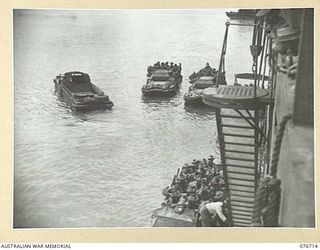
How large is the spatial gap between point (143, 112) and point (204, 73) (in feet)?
0.57

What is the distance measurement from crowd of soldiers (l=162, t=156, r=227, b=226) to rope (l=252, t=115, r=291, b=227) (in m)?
0.15

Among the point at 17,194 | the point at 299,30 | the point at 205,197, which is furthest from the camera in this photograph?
the point at 205,197

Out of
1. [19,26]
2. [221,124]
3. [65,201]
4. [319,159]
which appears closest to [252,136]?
[221,124]

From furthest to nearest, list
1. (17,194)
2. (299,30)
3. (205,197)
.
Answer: (205,197)
(17,194)
(299,30)

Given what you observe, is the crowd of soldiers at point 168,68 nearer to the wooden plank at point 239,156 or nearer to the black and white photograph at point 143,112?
the black and white photograph at point 143,112

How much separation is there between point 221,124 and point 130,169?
0.24 metres

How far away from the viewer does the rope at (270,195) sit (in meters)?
0.89

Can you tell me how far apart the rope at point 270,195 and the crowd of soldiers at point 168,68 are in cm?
34

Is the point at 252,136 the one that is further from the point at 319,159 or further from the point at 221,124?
the point at 319,159

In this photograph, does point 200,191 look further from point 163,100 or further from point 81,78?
point 81,78

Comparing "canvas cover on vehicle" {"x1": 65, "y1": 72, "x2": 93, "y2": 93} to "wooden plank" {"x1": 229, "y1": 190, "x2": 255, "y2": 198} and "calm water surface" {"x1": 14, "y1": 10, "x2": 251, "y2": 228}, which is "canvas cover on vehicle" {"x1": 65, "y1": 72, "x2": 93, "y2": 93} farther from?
"wooden plank" {"x1": 229, "y1": 190, "x2": 255, "y2": 198}

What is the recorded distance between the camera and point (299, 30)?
3.11 feet

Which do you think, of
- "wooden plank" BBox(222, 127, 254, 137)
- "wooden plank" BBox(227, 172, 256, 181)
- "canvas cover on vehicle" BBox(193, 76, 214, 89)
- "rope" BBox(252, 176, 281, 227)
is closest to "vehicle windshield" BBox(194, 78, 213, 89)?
"canvas cover on vehicle" BBox(193, 76, 214, 89)

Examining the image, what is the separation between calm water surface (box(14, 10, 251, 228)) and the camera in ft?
3.52
